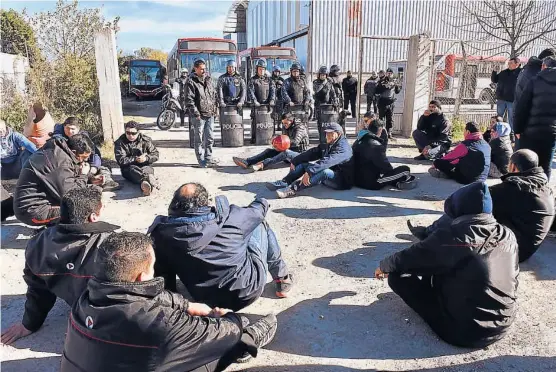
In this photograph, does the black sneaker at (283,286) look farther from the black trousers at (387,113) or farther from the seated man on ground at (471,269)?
the black trousers at (387,113)

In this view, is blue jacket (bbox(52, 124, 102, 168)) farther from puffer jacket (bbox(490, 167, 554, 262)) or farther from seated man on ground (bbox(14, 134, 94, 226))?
puffer jacket (bbox(490, 167, 554, 262))

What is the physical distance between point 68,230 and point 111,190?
401cm

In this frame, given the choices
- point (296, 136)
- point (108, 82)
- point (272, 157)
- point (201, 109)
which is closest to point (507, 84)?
point (296, 136)

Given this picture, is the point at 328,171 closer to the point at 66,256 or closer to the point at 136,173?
the point at 136,173

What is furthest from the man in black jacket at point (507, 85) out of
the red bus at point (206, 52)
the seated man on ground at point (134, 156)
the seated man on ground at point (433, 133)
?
the red bus at point (206, 52)

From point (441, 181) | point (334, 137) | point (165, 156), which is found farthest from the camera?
point (165, 156)

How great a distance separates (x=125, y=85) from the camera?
25547 millimetres

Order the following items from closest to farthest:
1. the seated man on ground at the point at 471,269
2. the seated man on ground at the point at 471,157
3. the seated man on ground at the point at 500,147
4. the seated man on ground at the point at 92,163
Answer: the seated man on ground at the point at 471,269 < the seated man on ground at the point at 92,163 < the seated man on ground at the point at 471,157 < the seated man on ground at the point at 500,147

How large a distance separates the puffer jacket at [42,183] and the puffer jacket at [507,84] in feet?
26.9

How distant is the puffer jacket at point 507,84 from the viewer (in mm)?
8727

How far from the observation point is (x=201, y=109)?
25.5 feet

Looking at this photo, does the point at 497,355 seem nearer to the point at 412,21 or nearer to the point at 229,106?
the point at 229,106

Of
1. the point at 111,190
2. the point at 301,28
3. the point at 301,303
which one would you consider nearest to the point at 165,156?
the point at 111,190

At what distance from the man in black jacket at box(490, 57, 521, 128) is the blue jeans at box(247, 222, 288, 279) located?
701 centimetres
